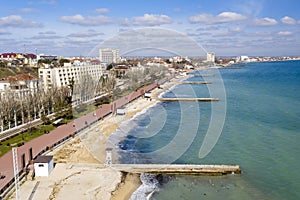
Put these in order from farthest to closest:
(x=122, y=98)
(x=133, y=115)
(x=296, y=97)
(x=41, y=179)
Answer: (x=296, y=97)
(x=122, y=98)
(x=133, y=115)
(x=41, y=179)

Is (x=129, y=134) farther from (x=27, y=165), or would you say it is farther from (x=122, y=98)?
(x=122, y=98)

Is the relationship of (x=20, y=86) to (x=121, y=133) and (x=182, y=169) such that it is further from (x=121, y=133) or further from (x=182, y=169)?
(x=182, y=169)

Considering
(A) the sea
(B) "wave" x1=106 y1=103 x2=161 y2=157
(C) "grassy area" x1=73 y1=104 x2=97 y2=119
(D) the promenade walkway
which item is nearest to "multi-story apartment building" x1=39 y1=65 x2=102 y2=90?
(C) "grassy area" x1=73 y1=104 x2=97 y2=119

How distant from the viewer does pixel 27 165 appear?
10.8 m

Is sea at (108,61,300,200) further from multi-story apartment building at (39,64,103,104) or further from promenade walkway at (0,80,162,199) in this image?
multi-story apartment building at (39,64,103,104)

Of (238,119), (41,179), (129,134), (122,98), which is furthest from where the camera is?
(122,98)

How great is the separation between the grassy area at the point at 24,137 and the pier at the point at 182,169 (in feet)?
15.8

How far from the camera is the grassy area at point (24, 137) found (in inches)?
508

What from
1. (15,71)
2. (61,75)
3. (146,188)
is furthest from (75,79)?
(146,188)

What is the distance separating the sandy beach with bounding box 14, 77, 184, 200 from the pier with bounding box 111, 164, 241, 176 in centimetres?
42

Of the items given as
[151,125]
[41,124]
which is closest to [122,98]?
[151,125]

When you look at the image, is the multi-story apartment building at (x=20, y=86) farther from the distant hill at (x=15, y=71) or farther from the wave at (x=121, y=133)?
the distant hill at (x=15, y=71)

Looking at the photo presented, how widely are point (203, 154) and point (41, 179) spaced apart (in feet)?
22.4

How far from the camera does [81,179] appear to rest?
10.1 meters
